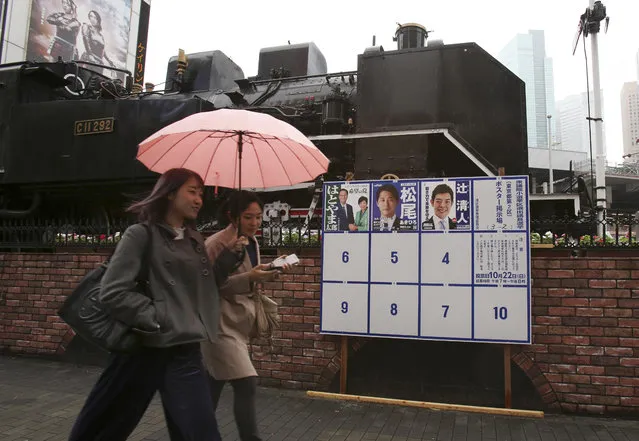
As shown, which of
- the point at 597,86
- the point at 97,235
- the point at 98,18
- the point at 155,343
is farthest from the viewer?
the point at 98,18

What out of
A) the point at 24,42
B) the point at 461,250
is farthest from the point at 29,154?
the point at 24,42

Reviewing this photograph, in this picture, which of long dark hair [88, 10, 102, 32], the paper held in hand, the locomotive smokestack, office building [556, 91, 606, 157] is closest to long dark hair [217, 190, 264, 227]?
the paper held in hand

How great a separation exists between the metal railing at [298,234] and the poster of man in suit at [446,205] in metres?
0.67

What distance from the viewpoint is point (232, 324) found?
255 centimetres

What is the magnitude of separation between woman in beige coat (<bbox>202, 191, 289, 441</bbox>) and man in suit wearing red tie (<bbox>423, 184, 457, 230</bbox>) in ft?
6.19

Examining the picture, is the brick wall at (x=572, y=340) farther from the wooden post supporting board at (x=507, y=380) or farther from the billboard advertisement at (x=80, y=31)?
the billboard advertisement at (x=80, y=31)

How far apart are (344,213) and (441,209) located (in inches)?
34.5

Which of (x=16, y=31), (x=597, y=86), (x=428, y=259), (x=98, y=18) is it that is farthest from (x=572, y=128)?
→ (x=428, y=259)

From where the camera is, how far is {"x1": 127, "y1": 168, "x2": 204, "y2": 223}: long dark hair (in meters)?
2.10

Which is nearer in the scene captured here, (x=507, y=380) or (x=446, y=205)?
(x=507, y=380)

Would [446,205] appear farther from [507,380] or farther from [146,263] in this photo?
[146,263]

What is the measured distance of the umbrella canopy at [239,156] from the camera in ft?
9.52

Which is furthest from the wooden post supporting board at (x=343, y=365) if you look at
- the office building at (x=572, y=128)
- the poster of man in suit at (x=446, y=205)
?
the office building at (x=572, y=128)

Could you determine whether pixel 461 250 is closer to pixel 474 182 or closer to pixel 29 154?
pixel 474 182
